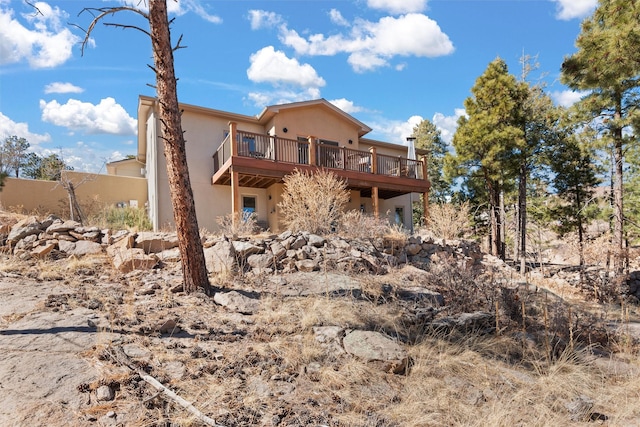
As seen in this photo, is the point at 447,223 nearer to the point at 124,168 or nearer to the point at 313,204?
the point at 313,204

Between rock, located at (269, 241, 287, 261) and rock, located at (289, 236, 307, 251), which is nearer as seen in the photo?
rock, located at (269, 241, 287, 261)

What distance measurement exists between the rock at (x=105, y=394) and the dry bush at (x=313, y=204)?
7148 mm

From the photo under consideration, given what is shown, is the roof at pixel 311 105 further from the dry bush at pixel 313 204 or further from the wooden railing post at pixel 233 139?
the dry bush at pixel 313 204

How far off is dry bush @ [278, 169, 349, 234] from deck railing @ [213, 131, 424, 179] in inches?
66.5

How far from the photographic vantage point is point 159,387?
9.95 feet

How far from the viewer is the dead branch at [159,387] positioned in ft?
9.02

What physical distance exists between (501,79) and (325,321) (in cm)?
1506

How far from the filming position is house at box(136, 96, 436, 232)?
12320mm

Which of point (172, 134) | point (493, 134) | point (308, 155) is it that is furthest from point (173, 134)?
point (493, 134)

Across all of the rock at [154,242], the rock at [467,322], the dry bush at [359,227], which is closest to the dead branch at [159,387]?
the rock at [467,322]

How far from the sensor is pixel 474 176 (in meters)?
17.0

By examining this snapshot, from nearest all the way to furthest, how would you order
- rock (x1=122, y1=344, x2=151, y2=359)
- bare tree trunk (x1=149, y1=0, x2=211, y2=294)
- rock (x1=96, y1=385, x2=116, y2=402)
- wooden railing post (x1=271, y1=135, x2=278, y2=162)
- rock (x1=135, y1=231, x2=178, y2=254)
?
rock (x1=96, y1=385, x2=116, y2=402) → rock (x1=122, y1=344, x2=151, y2=359) → bare tree trunk (x1=149, y1=0, x2=211, y2=294) → rock (x1=135, y1=231, x2=178, y2=254) → wooden railing post (x1=271, y1=135, x2=278, y2=162)

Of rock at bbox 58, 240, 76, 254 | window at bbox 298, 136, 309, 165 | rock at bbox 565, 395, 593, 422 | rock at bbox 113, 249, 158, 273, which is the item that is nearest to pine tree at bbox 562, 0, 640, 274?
window at bbox 298, 136, 309, 165

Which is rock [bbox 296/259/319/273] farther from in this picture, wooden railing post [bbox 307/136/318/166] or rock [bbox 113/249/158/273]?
wooden railing post [bbox 307/136/318/166]
